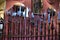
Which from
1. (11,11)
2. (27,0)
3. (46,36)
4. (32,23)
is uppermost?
Result: (27,0)

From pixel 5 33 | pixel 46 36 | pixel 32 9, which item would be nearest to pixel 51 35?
pixel 46 36

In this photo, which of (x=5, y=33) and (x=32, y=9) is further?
(x=32, y=9)

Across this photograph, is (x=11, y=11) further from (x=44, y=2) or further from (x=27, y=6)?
(x=44, y=2)

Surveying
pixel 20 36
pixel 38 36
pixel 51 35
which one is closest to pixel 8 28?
pixel 20 36

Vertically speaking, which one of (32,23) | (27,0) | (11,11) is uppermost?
(27,0)

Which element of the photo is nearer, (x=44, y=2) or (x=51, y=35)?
(x=51, y=35)

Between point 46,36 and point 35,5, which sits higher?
point 35,5

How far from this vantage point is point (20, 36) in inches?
142

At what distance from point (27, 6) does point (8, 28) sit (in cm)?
69

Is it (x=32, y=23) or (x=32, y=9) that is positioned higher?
(x=32, y=9)

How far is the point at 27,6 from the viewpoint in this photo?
4012mm

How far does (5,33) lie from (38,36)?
28.2 inches

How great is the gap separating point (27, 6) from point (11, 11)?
39cm

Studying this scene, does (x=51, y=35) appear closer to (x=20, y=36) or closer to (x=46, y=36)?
(x=46, y=36)
